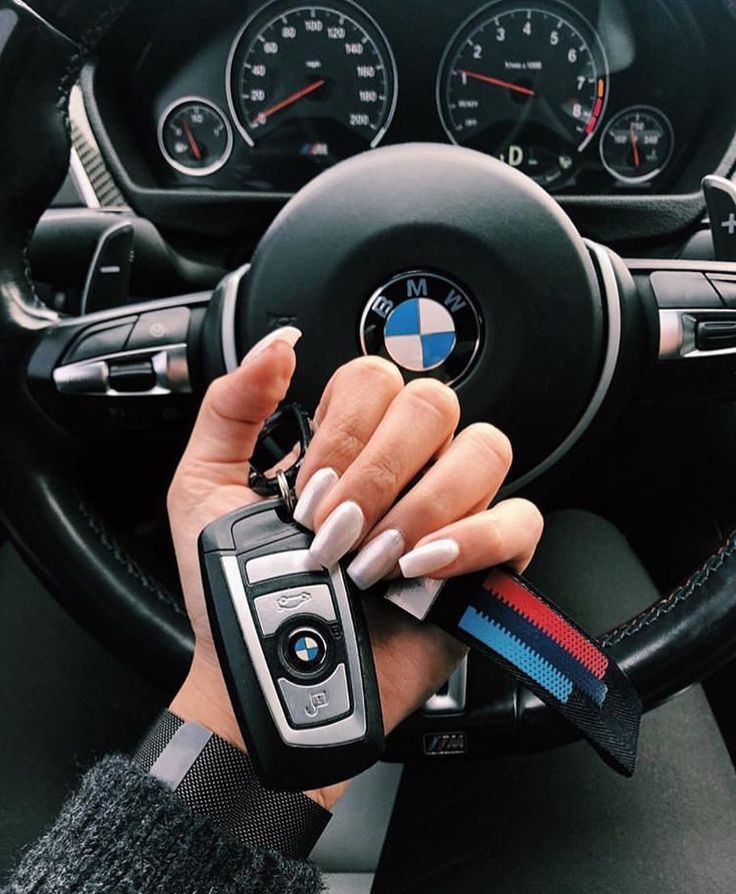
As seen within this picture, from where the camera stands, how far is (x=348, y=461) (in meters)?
0.50

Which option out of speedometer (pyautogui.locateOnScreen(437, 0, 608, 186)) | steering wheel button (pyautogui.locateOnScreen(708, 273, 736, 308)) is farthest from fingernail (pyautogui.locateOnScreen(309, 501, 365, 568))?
speedometer (pyautogui.locateOnScreen(437, 0, 608, 186))

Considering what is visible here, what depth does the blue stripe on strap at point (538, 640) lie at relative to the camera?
498 mm

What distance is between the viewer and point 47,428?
71 cm

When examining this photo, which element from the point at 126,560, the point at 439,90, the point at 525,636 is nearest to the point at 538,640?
the point at 525,636

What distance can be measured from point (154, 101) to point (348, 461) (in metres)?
0.71

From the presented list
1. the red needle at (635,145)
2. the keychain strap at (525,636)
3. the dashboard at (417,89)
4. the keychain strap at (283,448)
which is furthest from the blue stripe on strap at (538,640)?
the red needle at (635,145)

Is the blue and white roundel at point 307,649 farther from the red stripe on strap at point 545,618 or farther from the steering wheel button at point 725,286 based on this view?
the steering wheel button at point 725,286

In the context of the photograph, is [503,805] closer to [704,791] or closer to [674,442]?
[704,791]

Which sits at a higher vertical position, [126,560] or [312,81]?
[312,81]

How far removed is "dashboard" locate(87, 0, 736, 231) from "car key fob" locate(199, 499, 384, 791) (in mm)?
593

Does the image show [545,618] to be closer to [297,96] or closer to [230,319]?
[230,319]

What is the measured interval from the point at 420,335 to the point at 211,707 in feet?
0.86

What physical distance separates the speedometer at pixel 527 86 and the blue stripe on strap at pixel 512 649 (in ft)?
2.29

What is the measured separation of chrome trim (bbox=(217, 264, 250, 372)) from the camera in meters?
0.69
